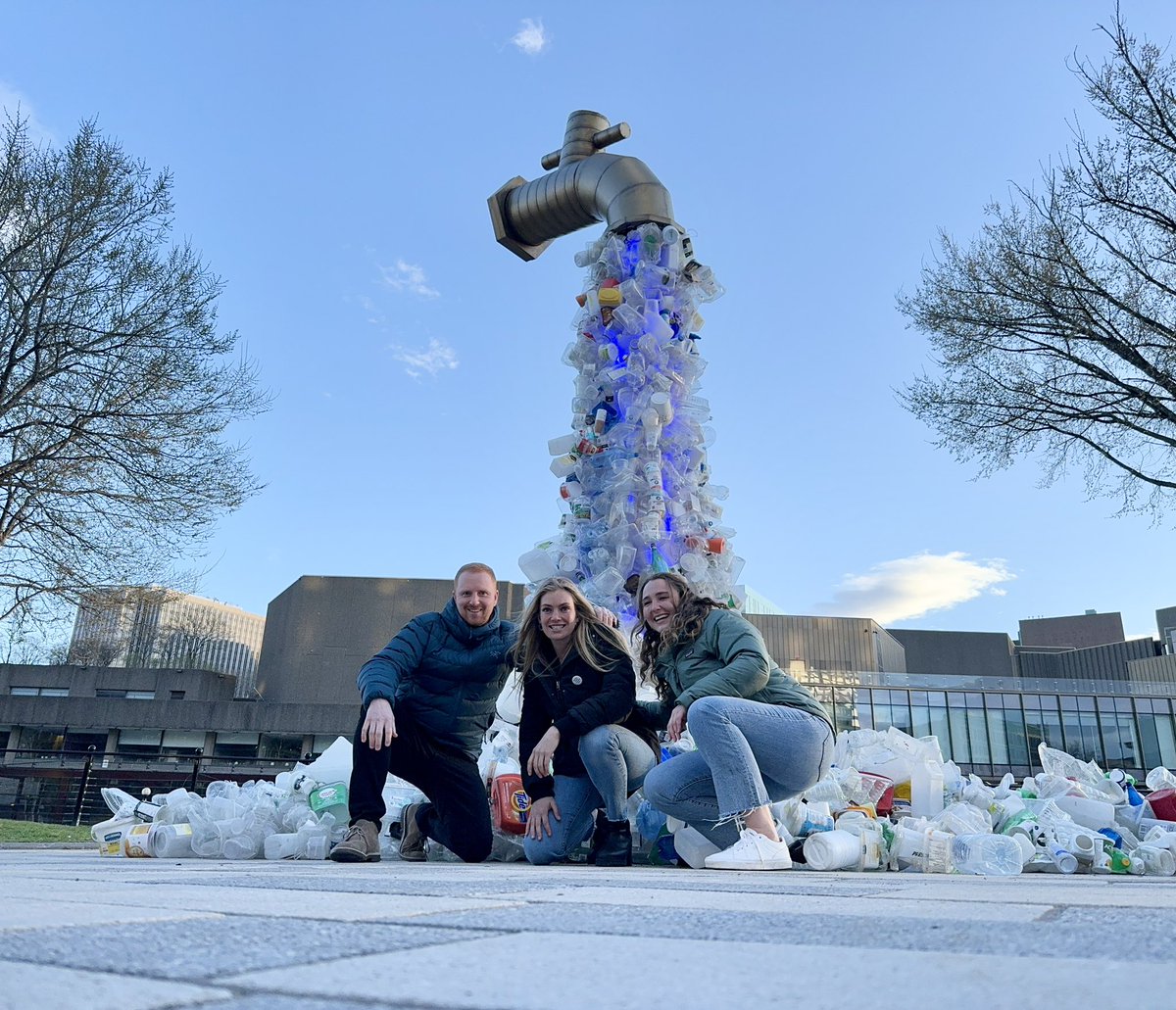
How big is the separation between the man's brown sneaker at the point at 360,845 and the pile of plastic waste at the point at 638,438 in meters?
2.92

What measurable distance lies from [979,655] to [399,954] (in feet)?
202

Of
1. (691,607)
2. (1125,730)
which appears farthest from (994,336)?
(1125,730)

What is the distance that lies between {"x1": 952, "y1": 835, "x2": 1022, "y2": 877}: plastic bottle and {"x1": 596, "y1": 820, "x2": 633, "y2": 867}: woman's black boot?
1312 mm

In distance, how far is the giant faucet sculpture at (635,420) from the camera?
6215 mm

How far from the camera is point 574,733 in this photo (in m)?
3.48

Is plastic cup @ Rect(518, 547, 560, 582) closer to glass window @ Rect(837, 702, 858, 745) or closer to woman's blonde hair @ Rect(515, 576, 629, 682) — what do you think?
woman's blonde hair @ Rect(515, 576, 629, 682)

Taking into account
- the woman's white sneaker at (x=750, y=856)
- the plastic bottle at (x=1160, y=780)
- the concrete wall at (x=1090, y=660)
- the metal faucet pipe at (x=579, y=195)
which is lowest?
the woman's white sneaker at (x=750, y=856)

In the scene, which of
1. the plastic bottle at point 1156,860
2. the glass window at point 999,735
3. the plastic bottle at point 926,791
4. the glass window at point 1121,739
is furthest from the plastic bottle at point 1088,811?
the glass window at point 1121,739

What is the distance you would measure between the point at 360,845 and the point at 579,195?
599cm

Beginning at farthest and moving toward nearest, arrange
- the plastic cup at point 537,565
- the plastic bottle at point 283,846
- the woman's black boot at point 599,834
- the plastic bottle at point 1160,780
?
the plastic cup at point 537,565 → the plastic bottle at point 1160,780 → the plastic bottle at point 283,846 → the woman's black boot at point 599,834

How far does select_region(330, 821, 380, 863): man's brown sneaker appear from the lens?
322cm

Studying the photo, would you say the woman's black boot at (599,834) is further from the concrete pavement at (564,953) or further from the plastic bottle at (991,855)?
the concrete pavement at (564,953)

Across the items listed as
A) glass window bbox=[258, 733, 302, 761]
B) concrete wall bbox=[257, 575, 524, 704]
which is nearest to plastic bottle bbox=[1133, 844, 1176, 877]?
glass window bbox=[258, 733, 302, 761]

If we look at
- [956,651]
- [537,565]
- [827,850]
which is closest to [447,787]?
[827,850]
